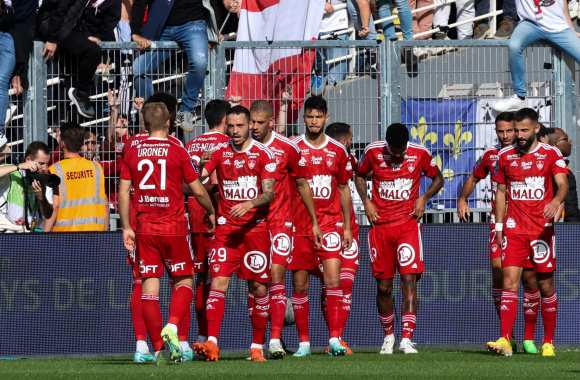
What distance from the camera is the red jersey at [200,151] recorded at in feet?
50.0

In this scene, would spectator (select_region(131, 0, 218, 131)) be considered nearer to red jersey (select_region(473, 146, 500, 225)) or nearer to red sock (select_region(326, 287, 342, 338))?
red sock (select_region(326, 287, 342, 338))

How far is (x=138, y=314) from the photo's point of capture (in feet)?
47.5

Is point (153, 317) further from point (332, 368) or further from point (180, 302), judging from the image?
point (332, 368)

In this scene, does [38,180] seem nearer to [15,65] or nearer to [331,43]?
[15,65]

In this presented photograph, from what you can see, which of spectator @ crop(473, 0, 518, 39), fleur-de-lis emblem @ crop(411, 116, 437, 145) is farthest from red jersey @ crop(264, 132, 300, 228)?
spectator @ crop(473, 0, 518, 39)

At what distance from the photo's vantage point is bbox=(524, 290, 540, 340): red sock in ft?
51.8

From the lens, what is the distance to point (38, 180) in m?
16.2

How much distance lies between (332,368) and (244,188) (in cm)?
212

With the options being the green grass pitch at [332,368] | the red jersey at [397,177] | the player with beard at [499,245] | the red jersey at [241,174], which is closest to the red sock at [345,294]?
the green grass pitch at [332,368]

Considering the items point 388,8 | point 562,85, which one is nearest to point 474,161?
point 562,85

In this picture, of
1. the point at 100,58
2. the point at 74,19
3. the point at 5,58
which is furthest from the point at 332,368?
the point at 74,19

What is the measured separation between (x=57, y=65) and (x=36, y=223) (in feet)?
6.40

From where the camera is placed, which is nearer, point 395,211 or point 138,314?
point 138,314

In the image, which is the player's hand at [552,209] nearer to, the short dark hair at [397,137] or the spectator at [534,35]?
the short dark hair at [397,137]
